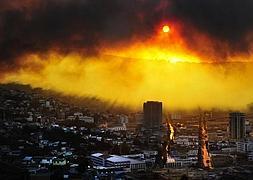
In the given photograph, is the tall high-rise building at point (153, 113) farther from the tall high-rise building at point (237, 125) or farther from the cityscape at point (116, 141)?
the tall high-rise building at point (237, 125)

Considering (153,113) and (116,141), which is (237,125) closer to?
(153,113)

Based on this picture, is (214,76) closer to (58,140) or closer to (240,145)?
(240,145)

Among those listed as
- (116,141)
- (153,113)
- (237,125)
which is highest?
(153,113)

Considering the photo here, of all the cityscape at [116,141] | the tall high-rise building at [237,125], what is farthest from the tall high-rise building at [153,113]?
the tall high-rise building at [237,125]

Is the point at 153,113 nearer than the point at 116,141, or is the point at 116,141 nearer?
the point at 116,141

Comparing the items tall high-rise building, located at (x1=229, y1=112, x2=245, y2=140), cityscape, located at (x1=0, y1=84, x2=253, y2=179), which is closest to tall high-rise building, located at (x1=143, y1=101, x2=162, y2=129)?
cityscape, located at (x1=0, y1=84, x2=253, y2=179)

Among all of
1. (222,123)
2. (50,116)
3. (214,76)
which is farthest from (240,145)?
(50,116)

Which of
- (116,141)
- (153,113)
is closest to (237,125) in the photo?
(153,113)
